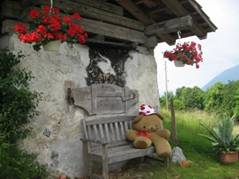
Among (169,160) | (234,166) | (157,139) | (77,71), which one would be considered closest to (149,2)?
(77,71)

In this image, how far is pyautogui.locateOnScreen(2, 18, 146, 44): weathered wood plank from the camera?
17.4 ft

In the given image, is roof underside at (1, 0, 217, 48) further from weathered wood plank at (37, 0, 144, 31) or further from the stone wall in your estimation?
the stone wall

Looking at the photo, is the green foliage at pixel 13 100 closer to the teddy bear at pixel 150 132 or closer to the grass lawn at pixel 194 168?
the teddy bear at pixel 150 132

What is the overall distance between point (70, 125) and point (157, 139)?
5.85 feet

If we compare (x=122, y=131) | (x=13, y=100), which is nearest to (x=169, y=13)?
(x=122, y=131)

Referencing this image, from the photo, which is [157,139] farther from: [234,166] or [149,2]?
[149,2]

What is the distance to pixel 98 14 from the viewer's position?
252 inches

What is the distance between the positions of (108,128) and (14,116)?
221cm

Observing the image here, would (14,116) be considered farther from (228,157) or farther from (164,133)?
(228,157)

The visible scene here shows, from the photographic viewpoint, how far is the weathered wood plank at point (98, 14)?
5848mm

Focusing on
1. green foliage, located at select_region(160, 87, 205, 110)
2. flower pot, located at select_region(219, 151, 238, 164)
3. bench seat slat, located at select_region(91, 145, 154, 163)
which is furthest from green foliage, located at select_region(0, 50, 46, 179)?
green foliage, located at select_region(160, 87, 205, 110)

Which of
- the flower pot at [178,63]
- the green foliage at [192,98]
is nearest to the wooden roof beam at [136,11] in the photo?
the flower pot at [178,63]

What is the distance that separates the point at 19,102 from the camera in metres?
4.88

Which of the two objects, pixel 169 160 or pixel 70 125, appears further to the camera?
pixel 169 160
